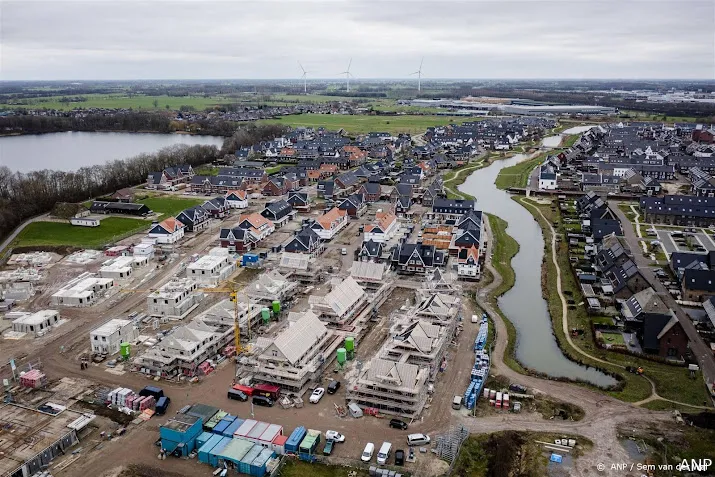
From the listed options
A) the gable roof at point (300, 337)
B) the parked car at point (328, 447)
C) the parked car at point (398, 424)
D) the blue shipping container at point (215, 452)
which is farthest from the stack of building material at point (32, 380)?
the parked car at point (398, 424)

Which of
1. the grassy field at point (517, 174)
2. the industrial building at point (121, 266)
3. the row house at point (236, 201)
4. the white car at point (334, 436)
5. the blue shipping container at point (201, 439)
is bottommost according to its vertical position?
the blue shipping container at point (201, 439)

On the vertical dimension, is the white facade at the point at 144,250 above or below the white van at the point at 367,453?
above

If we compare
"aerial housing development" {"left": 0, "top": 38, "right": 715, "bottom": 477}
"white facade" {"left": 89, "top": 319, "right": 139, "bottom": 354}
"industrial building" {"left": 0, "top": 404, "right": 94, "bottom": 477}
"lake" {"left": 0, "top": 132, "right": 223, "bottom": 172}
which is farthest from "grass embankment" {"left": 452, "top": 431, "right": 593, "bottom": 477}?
"lake" {"left": 0, "top": 132, "right": 223, "bottom": 172}

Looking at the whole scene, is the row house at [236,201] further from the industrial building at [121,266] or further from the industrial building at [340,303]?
the industrial building at [340,303]

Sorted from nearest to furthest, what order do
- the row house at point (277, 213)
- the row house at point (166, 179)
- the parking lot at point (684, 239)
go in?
1. the parking lot at point (684, 239)
2. the row house at point (277, 213)
3. the row house at point (166, 179)

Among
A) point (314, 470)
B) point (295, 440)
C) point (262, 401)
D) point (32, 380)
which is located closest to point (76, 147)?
point (32, 380)

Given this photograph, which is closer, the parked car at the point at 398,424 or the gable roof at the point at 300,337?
the parked car at the point at 398,424

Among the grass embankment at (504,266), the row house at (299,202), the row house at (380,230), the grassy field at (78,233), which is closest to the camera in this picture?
the grass embankment at (504,266)
